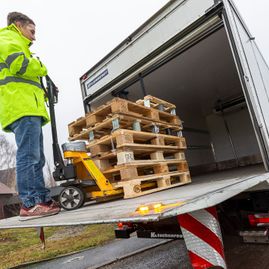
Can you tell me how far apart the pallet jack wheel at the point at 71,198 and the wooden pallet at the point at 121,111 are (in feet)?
3.03

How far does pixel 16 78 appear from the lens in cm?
299

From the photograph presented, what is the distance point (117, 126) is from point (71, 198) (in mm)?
998

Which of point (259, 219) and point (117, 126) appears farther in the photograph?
point (117, 126)

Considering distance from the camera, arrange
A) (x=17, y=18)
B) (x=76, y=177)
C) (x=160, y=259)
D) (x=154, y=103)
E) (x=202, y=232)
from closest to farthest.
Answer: (x=202, y=232) → (x=17, y=18) → (x=76, y=177) → (x=154, y=103) → (x=160, y=259)

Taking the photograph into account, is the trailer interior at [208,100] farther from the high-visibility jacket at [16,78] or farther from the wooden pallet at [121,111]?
the high-visibility jacket at [16,78]

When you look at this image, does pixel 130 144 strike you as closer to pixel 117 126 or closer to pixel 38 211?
pixel 117 126

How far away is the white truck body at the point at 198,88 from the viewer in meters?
2.34

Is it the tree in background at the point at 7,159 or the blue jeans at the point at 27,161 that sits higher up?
the tree in background at the point at 7,159

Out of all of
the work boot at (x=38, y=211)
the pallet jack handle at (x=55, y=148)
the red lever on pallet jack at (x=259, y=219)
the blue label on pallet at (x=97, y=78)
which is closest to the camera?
the red lever on pallet jack at (x=259, y=219)

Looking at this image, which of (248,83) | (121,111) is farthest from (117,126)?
(248,83)

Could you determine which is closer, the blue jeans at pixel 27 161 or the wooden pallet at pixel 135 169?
the blue jeans at pixel 27 161

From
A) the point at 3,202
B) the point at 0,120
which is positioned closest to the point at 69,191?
the point at 0,120

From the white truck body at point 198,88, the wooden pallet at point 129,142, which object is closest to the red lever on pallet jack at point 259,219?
the white truck body at point 198,88

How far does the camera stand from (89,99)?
5305mm
